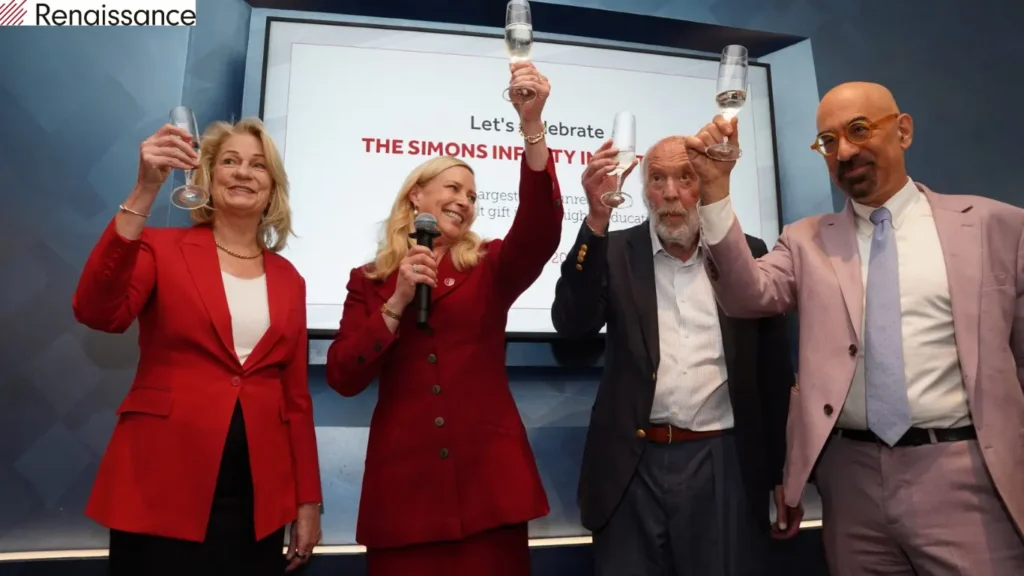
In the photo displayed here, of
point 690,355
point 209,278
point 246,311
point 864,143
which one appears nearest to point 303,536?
point 246,311

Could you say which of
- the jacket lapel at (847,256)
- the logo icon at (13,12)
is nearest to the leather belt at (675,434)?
the jacket lapel at (847,256)

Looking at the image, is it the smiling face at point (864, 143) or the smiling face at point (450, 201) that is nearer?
the smiling face at point (864, 143)

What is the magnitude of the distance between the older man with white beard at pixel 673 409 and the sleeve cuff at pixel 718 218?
0.29 meters

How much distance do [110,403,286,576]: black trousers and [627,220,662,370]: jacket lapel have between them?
1.22m

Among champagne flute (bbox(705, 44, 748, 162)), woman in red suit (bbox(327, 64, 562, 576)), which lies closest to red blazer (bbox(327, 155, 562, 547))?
woman in red suit (bbox(327, 64, 562, 576))

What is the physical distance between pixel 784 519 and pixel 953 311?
78 centimetres

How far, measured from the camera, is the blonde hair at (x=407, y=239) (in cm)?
213

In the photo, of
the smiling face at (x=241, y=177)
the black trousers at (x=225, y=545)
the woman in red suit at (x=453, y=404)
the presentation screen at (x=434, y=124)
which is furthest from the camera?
the presentation screen at (x=434, y=124)

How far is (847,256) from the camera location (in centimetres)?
204

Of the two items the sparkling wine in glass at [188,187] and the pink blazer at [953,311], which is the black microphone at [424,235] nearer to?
the sparkling wine in glass at [188,187]

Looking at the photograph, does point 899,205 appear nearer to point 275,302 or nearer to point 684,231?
point 684,231

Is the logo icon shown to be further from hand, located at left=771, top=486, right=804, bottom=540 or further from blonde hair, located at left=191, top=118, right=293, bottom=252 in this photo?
hand, located at left=771, top=486, right=804, bottom=540

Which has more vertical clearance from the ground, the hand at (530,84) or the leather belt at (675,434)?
the hand at (530,84)

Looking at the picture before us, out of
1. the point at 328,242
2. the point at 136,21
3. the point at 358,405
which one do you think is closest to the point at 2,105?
the point at 136,21
